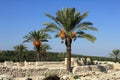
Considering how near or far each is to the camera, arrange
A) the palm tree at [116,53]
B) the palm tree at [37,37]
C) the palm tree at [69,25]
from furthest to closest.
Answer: the palm tree at [116,53], the palm tree at [37,37], the palm tree at [69,25]

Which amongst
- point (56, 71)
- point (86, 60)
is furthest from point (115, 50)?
point (56, 71)

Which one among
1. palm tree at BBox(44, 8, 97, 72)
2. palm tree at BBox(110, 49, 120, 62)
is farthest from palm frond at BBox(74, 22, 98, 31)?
palm tree at BBox(110, 49, 120, 62)

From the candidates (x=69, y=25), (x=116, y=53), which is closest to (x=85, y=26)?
(x=69, y=25)

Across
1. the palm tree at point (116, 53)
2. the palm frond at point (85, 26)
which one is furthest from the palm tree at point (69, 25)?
the palm tree at point (116, 53)

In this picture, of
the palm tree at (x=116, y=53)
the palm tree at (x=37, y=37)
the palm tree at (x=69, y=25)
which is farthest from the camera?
the palm tree at (x=116, y=53)

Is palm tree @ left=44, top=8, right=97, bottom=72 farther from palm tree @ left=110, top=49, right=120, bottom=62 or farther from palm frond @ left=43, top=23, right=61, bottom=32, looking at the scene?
palm tree @ left=110, top=49, right=120, bottom=62

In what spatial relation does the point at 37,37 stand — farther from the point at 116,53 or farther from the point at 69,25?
the point at 116,53

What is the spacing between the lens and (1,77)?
1553cm

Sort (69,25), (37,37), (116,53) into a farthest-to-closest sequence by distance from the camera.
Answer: (116,53) < (37,37) < (69,25)

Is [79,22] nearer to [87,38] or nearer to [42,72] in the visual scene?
[87,38]

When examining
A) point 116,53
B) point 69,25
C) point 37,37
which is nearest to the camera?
point 69,25

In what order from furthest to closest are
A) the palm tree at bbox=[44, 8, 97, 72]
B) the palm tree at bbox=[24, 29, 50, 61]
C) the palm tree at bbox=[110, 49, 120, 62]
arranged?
1. the palm tree at bbox=[110, 49, 120, 62]
2. the palm tree at bbox=[24, 29, 50, 61]
3. the palm tree at bbox=[44, 8, 97, 72]

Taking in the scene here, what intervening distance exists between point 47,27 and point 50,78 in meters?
11.0

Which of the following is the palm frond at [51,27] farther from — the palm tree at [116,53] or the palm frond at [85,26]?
the palm tree at [116,53]
